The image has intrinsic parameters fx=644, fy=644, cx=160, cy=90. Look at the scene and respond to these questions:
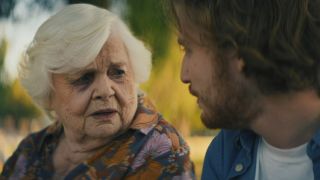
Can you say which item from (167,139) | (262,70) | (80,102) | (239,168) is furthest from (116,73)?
(262,70)

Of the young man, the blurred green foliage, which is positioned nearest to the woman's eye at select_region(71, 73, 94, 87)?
the blurred green foliage

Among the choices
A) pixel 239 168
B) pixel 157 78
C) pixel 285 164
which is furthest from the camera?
pixel 157 78

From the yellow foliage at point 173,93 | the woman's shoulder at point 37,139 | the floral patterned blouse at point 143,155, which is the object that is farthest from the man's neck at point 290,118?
the yellow foliage at point 173,93

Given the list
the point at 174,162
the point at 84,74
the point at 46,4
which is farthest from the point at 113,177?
the point at 46,4

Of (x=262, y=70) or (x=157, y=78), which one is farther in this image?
(x=157, y=78)

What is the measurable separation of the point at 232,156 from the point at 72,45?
0.90 m

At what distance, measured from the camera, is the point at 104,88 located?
8.92 feet

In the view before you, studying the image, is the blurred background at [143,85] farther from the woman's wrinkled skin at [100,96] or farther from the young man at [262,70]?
the young man at [262,70]

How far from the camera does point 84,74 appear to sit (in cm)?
276

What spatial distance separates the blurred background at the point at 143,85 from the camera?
3.82 meters

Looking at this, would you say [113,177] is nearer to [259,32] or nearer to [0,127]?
[259,32]

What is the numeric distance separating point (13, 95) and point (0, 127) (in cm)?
73

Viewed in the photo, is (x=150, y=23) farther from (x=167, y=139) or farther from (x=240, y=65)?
(x=240, y=65)

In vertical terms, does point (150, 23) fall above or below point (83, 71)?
below
